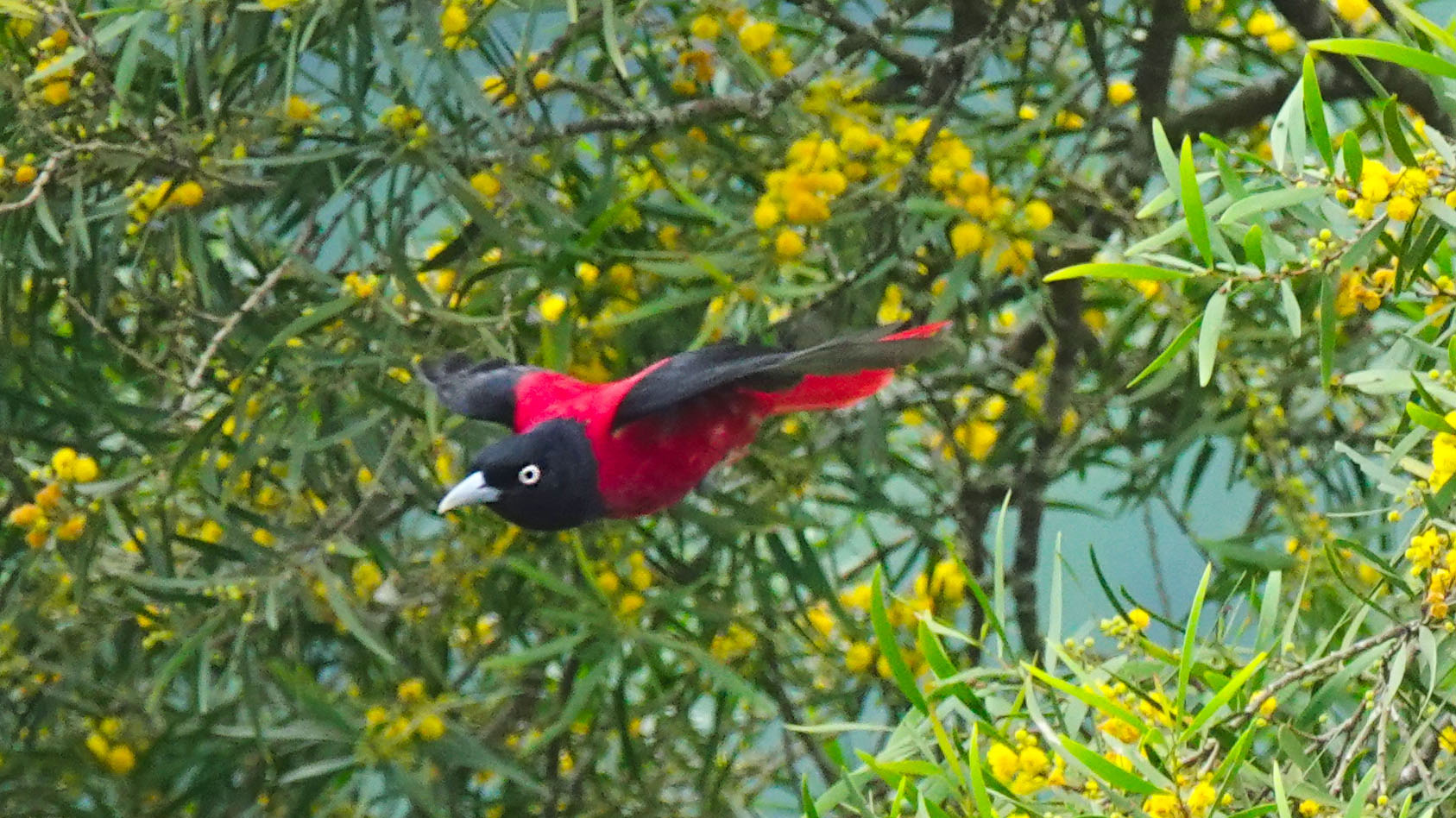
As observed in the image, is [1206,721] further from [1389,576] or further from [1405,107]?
[1405,107]

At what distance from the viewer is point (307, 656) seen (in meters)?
1.90

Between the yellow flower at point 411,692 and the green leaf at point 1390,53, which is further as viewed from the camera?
the yellow flower at point 411,692

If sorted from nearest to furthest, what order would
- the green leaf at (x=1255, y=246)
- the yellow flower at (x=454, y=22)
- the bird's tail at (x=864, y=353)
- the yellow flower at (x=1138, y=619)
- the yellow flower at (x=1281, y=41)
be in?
the green leaf at (x=1255, y=246) < the yellow flower at (x=1138, y=619) < the bird's tail at (x=864, y=353) < the yellow flower at (x=454, y=22) < the yellow flower at (x=1281, y=41)

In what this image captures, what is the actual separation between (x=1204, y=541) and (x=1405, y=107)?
0.60m

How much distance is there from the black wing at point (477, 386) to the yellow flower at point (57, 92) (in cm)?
32

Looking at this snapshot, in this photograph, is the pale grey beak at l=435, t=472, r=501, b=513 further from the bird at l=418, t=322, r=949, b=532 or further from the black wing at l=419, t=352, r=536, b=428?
the black wing at l=419, t=352, r=536, b=428

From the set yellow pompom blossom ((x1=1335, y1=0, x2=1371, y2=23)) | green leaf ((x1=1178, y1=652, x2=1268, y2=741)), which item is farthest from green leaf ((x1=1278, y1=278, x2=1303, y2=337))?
yellow pompom blossom ((x1=1335, y1=0, x2=1371, y2=23))

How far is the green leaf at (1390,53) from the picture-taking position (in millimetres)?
507

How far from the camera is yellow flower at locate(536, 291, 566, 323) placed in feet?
4.95

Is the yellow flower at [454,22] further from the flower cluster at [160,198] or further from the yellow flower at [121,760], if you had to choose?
the yellow flower at [121,760]

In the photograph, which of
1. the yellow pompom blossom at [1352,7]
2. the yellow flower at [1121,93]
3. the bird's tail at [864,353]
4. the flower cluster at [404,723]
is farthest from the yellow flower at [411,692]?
the yellow pompom blossom at [1352,7]

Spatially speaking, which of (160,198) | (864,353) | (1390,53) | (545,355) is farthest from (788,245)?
(1390,53)

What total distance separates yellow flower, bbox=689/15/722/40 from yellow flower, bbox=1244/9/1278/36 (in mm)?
565

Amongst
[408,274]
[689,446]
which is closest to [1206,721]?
[689,446]
